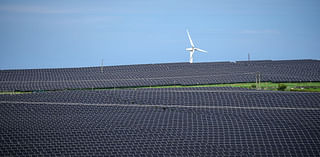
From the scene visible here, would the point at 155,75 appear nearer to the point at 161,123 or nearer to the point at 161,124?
the point at 161,123

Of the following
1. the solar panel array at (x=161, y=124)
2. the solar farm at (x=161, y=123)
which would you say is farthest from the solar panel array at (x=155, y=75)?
the solar panel array at (x=161, y=124)

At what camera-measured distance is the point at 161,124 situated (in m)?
43.9

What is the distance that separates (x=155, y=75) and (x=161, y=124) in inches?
1446

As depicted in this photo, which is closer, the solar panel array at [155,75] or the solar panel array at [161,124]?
the solar panel array at [161,124]

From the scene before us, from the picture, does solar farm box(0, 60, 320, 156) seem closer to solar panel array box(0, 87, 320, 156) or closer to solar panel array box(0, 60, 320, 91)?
solar panel array box(0, 87, 320, 156)

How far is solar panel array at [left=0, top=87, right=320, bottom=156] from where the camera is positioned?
3866 cm

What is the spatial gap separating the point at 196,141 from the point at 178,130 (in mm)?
2928

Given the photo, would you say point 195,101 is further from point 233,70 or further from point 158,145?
point 233,70

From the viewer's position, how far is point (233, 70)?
280 feet

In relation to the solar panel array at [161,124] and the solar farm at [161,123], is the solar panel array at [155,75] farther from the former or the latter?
the solar panel array at [161,124]

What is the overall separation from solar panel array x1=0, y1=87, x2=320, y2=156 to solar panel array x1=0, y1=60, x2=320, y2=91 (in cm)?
1563

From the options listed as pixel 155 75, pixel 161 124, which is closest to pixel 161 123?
pixel 161 124

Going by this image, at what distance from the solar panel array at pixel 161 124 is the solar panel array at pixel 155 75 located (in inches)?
615

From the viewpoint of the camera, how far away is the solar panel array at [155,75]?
7175 centimetres
